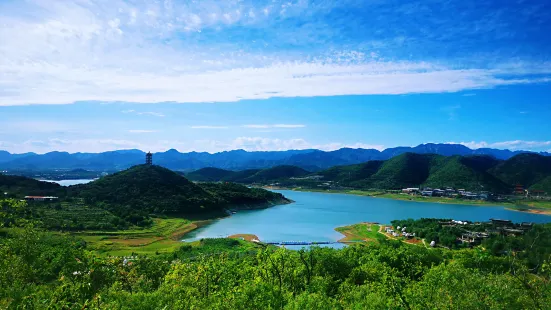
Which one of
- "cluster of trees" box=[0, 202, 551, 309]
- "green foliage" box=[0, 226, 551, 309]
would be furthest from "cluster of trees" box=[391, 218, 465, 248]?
"cluster of trees" box=[0, 202, 551, 309]

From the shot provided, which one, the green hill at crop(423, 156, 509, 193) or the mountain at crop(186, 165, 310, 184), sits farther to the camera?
the mountain at crop(186, 165, 310, 184)

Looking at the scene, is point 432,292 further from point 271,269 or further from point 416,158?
point 416,158

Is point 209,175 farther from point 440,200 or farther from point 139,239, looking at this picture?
point 139,239

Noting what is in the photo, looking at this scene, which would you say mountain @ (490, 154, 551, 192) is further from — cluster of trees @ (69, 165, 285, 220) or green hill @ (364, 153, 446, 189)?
cluster of trees @ (69, 165, 285, 220)

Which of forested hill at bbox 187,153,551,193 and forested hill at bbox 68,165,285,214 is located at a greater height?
forested hill at bbox 187,153,551,193

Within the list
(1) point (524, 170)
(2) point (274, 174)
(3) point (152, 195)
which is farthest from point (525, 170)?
(3) point (152, 195)

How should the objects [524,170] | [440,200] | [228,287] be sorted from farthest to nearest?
[524,170], [440,200], [228,287]
